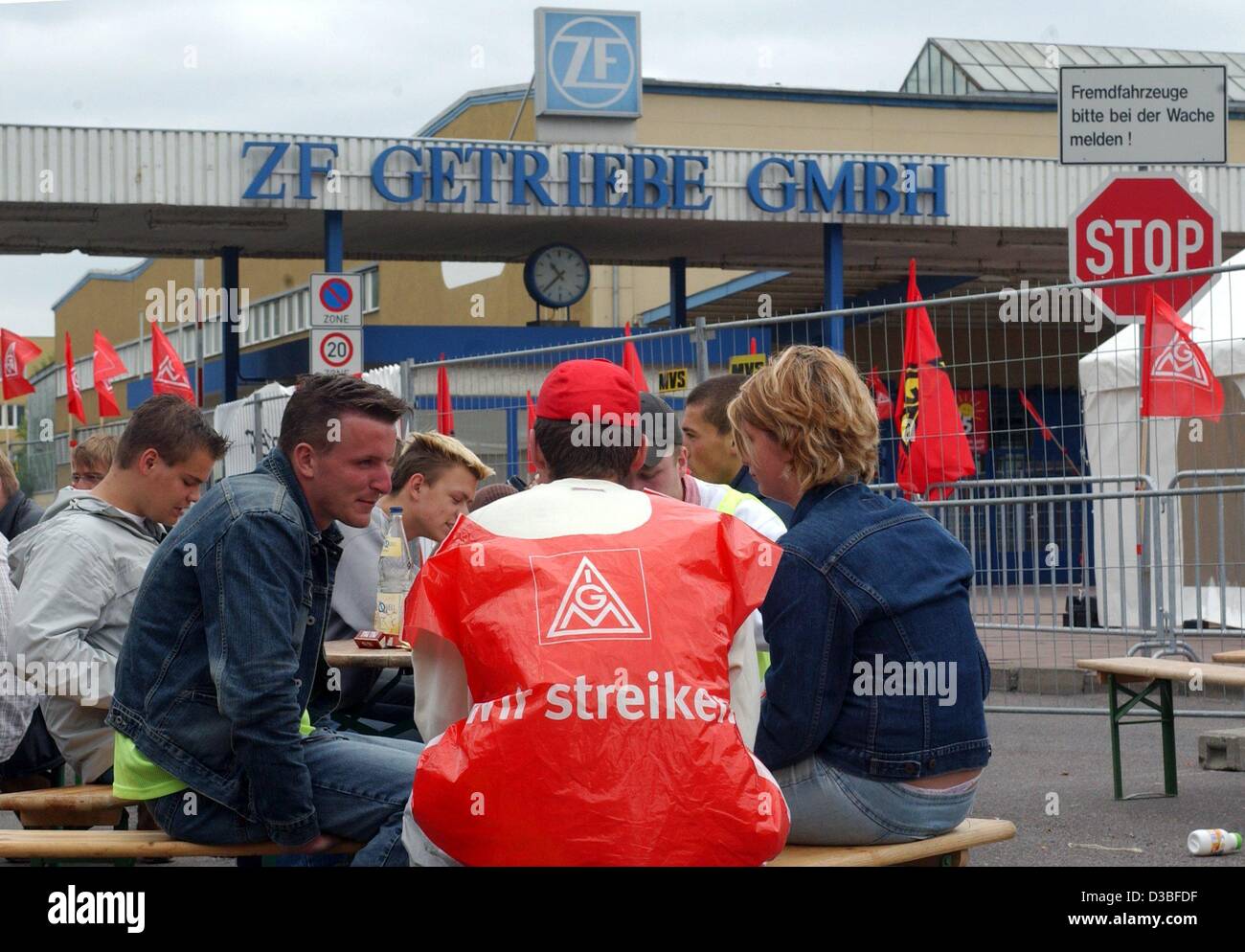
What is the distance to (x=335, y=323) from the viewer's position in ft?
48.4

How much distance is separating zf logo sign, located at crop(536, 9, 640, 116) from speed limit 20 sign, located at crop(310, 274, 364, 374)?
9265mm

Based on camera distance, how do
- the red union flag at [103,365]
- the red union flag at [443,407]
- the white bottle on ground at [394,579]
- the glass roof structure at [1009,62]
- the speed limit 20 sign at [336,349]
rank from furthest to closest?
the glass roof structure at [1009,62] < the red union flag at [103,365] < the speed limit 20 sign at [336,349] < the red union flag at [443,407] < the white bottle on ground at [394,579]

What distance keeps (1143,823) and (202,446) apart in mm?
4199

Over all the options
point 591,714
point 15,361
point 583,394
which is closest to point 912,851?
point 591,714

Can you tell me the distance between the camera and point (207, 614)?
12.2 feet

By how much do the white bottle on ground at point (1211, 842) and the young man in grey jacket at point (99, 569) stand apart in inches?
149

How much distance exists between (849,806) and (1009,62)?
3949 centimetres

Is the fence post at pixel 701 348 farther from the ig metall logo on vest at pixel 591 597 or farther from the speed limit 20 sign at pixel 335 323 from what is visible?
the ig metall logo on vest at pixel 591 597

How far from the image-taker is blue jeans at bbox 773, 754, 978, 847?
381cm

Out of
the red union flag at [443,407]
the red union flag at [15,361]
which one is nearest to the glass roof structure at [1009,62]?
the red union flag at [15,361]

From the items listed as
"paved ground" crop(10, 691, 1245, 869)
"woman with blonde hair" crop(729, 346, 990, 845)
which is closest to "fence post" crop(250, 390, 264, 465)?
"paved ground" crop(10, 691, 1245, 869)

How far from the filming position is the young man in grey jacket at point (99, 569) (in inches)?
191

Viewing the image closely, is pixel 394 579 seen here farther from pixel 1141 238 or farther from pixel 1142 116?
pixel 1142 116
